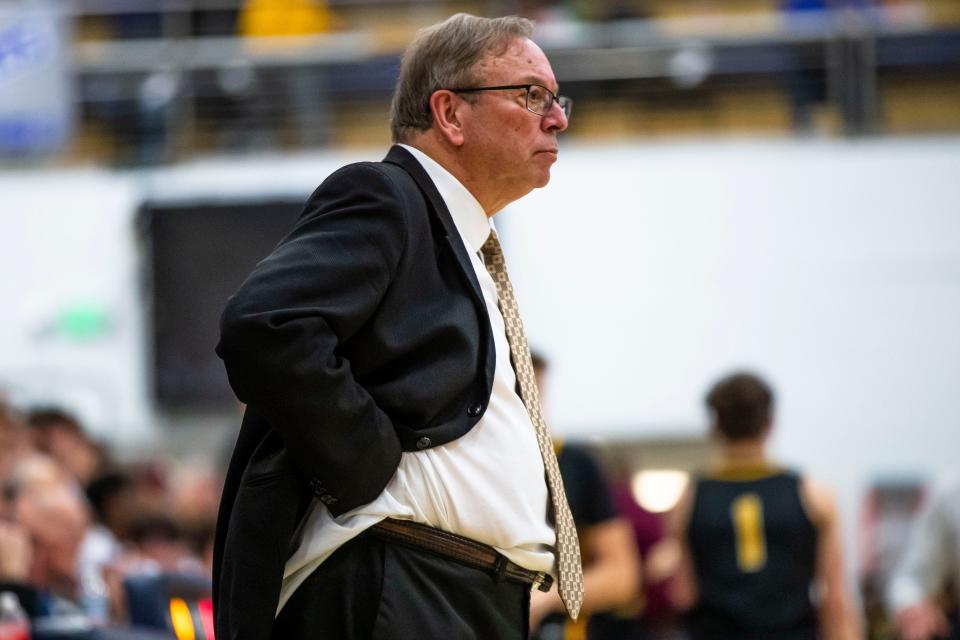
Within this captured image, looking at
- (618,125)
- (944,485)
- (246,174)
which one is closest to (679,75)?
(618,125)

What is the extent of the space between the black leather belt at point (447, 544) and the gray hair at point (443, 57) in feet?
2.03

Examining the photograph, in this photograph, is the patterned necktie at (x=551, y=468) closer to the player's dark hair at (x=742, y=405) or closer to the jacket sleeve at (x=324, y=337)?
the jacket sleeve at (x=324, y=337)

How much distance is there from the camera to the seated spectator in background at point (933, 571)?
4.21 meters

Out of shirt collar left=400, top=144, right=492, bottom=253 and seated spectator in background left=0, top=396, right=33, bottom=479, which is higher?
shirt collar left=400, top=144, right=492, bottom=253

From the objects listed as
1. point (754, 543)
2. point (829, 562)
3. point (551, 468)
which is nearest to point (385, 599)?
point (551, 468)

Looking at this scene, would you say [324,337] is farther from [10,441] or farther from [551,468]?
[10,441]

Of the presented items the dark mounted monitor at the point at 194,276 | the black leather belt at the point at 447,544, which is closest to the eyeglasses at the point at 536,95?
the black leather belt at the point at 447,544

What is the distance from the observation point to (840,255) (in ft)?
26.7

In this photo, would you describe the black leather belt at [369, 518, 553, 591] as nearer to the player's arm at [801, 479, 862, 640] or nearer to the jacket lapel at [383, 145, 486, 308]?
the jacket lapel at [383, 145, 486, 308]

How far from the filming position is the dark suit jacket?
1.98m

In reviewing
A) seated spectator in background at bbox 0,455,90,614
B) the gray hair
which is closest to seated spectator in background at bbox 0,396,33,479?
seated spectator in background at bbox 0,455,90,614

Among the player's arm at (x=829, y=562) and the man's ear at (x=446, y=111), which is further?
the player's arm at (x=829, y=562)

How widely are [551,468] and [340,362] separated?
41cm

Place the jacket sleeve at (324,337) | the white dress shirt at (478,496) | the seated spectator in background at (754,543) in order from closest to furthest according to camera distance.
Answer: the jacket sleeve at (324,337) < the white dress shirt at (478,496) < the seated spectator in background at (754,543)
